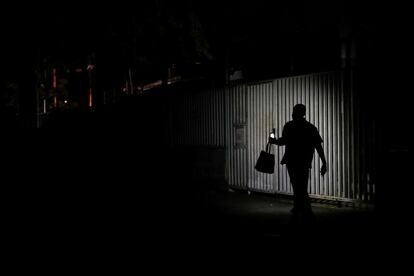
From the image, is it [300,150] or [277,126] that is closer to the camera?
[300,150]

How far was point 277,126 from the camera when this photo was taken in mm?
11188

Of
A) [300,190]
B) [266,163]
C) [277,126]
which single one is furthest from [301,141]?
[277,126]

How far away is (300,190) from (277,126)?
285cm

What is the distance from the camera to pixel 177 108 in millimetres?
14805

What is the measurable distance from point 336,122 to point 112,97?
21987mm

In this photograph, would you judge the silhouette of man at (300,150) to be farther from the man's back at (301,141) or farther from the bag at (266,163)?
the bag at (266,163)

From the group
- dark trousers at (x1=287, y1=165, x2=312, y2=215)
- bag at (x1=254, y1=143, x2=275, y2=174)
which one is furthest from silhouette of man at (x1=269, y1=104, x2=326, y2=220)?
bag at (x1=254, y1=143, x2=275, y2=174)

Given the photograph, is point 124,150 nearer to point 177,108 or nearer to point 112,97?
point 177,108

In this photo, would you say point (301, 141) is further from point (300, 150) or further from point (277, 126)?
point (277, 126)

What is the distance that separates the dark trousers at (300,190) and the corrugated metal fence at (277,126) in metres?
1.40

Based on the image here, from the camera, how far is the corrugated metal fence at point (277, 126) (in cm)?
958

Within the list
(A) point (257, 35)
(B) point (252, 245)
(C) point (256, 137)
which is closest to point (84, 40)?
(A) point (257, 35)

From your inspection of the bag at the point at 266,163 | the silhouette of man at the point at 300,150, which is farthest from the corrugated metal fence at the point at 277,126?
the silhouette of man at the point at 300,150

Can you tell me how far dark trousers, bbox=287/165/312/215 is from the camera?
8500 mm
